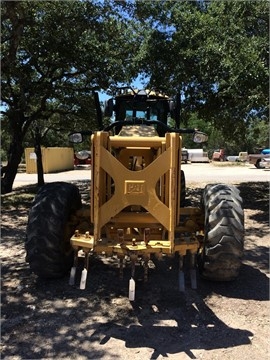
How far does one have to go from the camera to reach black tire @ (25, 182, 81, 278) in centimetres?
487

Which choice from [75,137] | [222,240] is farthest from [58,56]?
[222,240]

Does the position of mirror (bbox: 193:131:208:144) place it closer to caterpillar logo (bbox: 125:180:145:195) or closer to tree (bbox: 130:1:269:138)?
caterpillar logo (bbox: 125:180:145:195)

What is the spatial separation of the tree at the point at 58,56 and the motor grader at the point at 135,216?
3966 mm

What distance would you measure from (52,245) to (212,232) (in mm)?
1803

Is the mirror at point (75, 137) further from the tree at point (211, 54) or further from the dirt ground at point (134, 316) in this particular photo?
the tree at point (211, 54)

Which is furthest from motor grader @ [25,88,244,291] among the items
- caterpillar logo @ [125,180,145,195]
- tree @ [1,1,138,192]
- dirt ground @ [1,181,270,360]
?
tree @ [1,1,138,192]

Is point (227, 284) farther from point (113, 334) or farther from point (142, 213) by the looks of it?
point (113, 334)

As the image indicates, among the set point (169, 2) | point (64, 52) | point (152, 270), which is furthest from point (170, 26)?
point (152, 270)

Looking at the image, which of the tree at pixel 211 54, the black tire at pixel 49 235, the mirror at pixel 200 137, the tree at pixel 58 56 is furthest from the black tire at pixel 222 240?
the tree at pixel 58 56

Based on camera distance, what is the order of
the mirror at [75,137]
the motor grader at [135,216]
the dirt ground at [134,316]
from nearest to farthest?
the dirt ground at [134,316], the motor grader at [135,216], the mirror at [75,137]

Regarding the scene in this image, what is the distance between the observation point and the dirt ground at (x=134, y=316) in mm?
3658

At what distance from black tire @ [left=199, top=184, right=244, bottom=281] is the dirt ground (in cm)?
27

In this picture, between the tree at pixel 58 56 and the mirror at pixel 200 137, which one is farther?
the tree at pixel 58 56

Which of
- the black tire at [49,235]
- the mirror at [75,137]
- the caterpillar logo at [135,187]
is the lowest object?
the black tire at [49,235]
